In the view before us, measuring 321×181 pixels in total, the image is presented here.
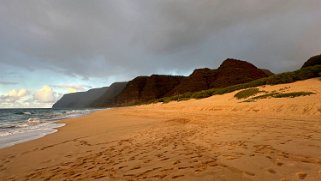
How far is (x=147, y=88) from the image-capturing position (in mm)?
155875

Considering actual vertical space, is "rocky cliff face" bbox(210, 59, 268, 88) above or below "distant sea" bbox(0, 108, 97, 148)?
above

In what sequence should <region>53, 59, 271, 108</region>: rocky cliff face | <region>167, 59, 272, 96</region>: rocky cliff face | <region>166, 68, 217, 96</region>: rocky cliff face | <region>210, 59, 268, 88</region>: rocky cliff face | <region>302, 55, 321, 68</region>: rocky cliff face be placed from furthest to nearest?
1. <region>166, 68, 217, 96</region>: rocky cliff face
2. <region>53, 59, 271, 108</region>: rocky cliff face
3. <region>167, 59, 272, 96</region>: rocky cliff face
4. <region>210, 59, 268, 88</region>: rocky cliff face
5. <region>302, 55, 321, 68</region>: rocky cliff face

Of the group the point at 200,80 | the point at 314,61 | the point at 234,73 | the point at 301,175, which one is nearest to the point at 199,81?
the point at 200,80

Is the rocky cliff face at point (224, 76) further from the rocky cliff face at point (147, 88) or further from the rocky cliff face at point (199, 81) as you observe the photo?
the rocky cliff face at point (147, 88)

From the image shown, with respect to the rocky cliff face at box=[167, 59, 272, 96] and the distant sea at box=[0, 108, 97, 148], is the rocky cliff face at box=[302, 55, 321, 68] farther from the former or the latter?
the rocky cliff face at box=[167, 59, 272, 96]

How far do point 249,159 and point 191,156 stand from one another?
4.11 ft

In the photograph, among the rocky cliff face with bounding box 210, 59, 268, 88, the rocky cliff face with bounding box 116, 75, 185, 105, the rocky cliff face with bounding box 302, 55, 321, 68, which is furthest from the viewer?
the rocky cliff face with bounding box 116, 75, 185, 105

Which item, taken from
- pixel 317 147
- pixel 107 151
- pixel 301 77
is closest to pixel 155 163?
pixel 107 151

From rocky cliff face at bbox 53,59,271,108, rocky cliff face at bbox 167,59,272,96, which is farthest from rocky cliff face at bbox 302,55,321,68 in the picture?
rocky cliff face at bbox 167,59,272,96

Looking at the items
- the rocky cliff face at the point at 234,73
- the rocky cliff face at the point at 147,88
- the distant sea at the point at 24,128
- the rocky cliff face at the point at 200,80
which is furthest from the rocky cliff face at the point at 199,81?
the distant sea at the point at 24,128

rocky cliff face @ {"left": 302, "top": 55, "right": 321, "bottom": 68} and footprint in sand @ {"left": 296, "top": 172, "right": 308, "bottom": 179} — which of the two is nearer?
footprint in sand @ {"left": 296, "top": 172, "right": 308, "bottom": 179}

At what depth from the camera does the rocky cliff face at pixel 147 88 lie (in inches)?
5910

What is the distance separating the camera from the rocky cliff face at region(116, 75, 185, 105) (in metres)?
150

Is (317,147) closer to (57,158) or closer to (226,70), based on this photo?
(57,158)
